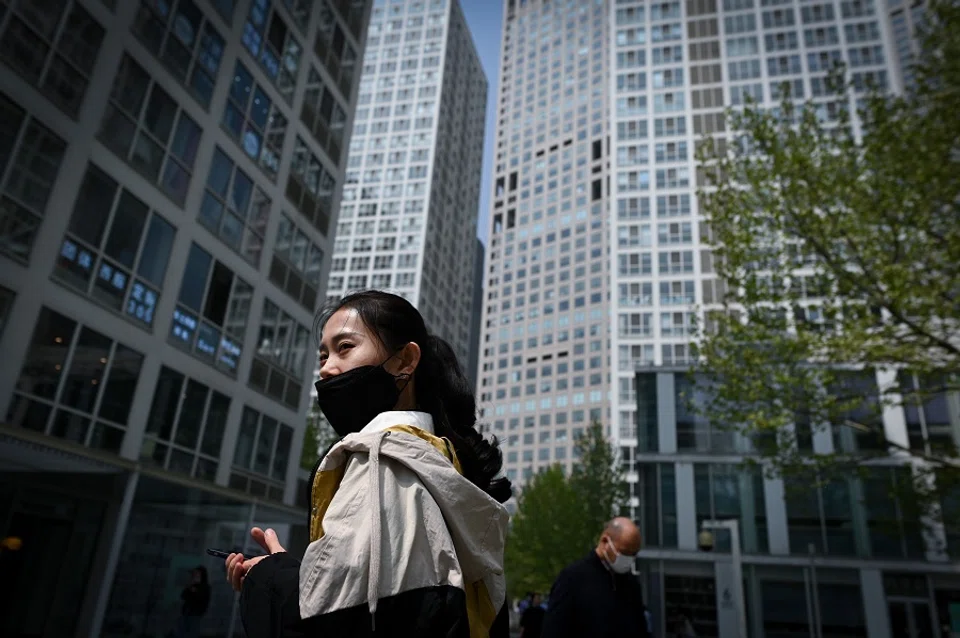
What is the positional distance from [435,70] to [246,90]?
85.7 m

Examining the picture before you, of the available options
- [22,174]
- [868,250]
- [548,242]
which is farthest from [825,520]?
[548,242]

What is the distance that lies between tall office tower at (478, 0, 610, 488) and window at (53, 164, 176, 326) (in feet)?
257

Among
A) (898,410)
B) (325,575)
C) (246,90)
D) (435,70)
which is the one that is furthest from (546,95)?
(325,575)

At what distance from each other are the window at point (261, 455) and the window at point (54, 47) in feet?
26.7

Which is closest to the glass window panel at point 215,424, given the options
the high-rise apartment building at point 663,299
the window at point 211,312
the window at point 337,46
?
the window at point 211,312

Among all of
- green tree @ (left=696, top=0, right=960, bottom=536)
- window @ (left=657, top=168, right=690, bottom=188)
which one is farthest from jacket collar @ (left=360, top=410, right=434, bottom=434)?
window @ (left=657, top=168, right=690, bottom=188)

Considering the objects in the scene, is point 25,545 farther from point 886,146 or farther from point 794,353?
point 886,146

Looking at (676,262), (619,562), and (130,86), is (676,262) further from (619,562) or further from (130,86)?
(619,562)

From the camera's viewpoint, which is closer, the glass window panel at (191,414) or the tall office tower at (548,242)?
the glass window panel at (191,414)

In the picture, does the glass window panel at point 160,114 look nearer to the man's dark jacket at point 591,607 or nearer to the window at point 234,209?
the window at point 234,209

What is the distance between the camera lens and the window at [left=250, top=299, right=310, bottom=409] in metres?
17.2

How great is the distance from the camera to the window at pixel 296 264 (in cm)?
1819

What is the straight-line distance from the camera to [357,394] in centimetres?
176

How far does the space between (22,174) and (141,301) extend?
3293 mm
